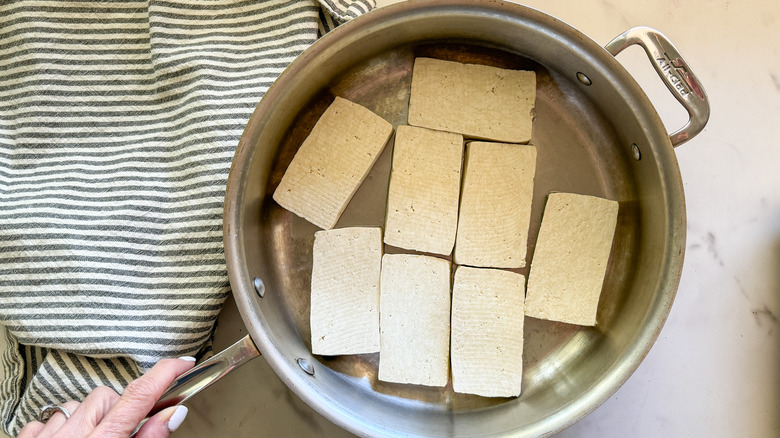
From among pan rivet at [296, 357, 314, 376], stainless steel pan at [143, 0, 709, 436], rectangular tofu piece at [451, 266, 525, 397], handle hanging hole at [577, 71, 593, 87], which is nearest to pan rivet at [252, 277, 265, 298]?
stainless steel pan at [143, 0, 709, 436]

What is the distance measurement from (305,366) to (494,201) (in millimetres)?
422

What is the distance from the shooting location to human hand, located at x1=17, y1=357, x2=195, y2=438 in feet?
2.35

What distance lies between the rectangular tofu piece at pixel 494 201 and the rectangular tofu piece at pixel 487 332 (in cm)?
4

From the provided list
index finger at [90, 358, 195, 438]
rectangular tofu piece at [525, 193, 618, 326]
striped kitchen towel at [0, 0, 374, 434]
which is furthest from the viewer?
rectangular tofu piece at [525, 193, 618, 326]

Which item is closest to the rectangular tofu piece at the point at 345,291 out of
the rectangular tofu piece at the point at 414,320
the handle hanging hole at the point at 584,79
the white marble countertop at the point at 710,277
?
the rectangular tofu piece at the point at 414,320

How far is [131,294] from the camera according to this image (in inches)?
32.5

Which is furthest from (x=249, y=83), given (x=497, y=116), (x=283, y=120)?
(x=497, y=116)

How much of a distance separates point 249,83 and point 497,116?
42 cm

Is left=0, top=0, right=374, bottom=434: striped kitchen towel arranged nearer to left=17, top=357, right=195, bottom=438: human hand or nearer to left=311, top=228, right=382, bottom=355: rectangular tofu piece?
left=17, top=357, right=195, bottom=438: human hand

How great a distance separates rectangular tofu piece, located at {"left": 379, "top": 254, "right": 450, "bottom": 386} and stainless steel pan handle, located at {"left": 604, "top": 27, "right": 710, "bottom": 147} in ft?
1.42

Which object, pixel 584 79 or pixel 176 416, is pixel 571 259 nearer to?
pixel 584 79

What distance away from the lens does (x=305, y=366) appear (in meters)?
0.88

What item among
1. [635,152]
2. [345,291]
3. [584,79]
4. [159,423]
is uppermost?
[584,79]

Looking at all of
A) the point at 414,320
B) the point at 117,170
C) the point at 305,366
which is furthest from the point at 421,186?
the point at 117,170
